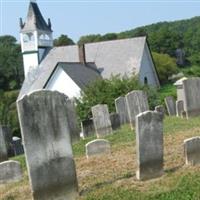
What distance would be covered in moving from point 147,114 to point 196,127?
6.18 meters

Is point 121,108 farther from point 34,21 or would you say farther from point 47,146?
point 34,21

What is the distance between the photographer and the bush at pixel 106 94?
2744 centimetres

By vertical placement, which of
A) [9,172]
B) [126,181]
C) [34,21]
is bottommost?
[126,181]

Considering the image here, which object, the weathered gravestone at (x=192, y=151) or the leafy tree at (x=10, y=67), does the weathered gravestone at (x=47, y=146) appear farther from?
the leafy tree at (x=10, y=67)

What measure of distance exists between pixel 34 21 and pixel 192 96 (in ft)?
145

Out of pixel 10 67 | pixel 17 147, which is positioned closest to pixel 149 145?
pixel 17 147

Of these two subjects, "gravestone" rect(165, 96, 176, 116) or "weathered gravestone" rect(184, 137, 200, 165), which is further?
"gravestone" rect(165, 96, 176, 116)

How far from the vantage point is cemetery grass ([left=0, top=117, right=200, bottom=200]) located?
28.2 ft

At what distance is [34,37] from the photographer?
58531 mm

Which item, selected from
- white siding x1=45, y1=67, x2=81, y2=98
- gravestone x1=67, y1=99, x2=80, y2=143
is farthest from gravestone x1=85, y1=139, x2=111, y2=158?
white siding x1=45, y1=67, x2=81, y2=98

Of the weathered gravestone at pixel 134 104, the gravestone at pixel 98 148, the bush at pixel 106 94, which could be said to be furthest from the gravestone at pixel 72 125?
the bush at pixel 106 94

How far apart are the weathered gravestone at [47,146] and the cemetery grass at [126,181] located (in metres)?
0.46

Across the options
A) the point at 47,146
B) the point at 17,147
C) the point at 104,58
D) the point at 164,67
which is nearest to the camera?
the point at 47,146

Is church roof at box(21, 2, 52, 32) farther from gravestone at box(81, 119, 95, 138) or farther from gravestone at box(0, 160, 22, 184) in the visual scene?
gravestone at box(0, 160, 22, 184)
